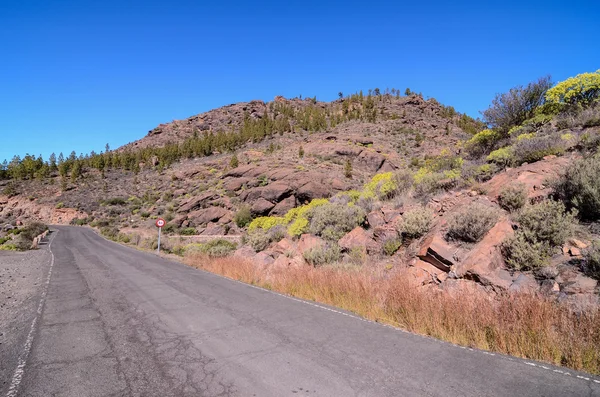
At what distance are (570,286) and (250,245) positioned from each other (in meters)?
13.1

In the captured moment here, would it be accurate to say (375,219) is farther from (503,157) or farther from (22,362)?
(22,362)

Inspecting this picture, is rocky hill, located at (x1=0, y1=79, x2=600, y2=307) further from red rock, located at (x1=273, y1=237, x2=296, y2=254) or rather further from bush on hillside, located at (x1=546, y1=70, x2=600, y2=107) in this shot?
bush on hillside, located at (x1=546, y1=70, x2=600, y2=107)

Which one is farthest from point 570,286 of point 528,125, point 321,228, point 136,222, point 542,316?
point 136,222

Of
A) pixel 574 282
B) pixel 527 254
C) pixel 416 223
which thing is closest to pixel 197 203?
pixel 416 223

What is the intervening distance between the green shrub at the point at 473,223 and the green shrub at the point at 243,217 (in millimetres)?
22379

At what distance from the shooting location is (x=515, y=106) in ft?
45.7

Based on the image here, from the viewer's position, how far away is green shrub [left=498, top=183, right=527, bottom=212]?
7.59 m

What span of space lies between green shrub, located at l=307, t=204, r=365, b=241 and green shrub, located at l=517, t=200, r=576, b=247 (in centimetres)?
628

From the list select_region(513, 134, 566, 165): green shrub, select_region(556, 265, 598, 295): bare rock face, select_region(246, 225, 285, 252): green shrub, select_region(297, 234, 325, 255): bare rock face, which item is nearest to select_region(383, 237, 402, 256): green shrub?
select_region(297, 234, 325, 255): bare rock face

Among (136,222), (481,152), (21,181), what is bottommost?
(136,222)

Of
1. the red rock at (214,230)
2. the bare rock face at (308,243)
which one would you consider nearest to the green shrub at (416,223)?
the bare rock face at (308,243)

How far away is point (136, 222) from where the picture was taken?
1672 inches

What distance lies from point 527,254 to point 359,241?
545 centimetres

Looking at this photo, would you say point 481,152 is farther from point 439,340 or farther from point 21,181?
point 21,181
